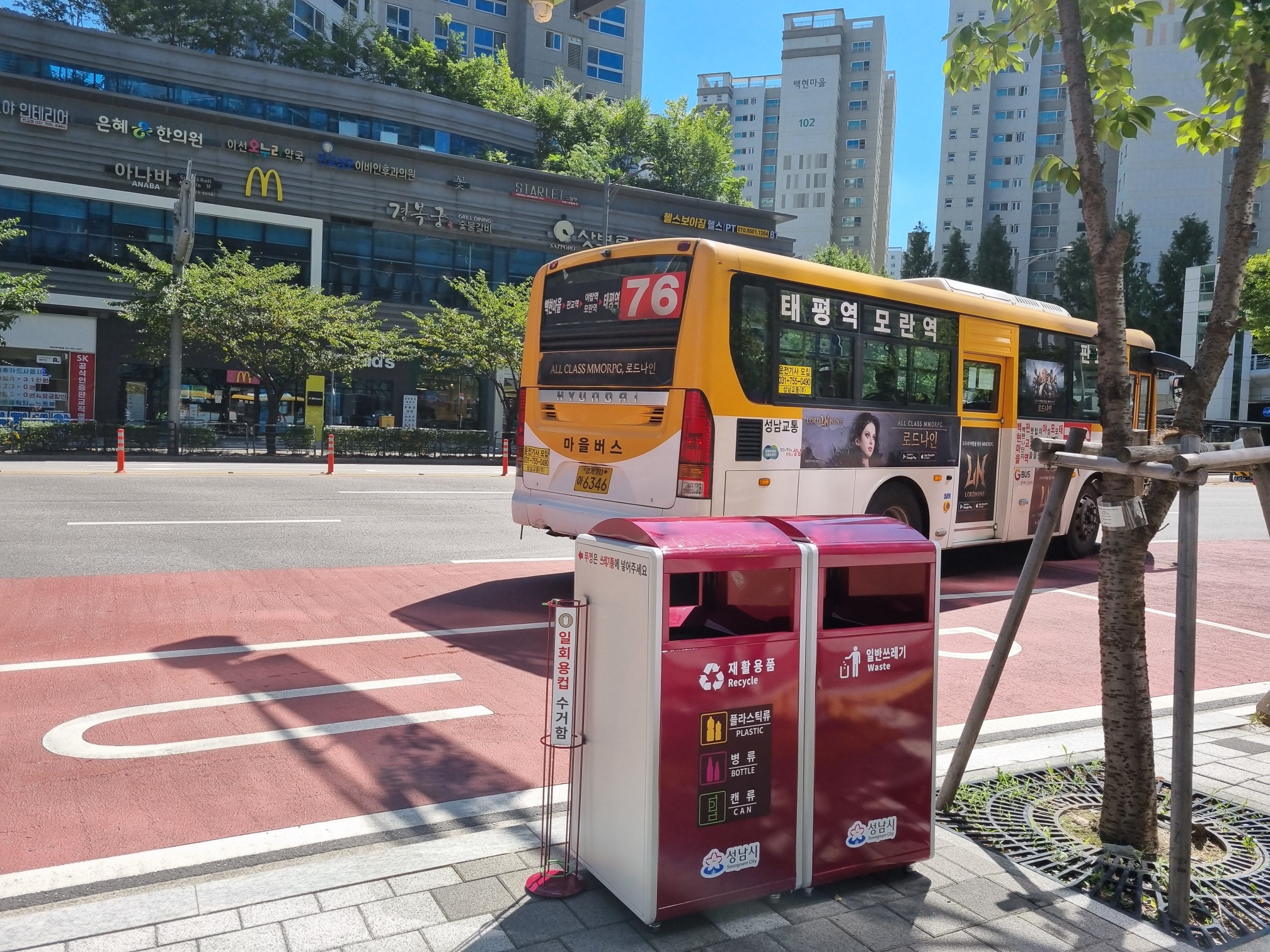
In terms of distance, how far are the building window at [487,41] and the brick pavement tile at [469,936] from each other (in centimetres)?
7377

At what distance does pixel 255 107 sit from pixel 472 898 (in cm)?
4768

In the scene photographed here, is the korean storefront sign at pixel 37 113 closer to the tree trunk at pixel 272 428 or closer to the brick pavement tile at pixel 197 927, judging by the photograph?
the tree trunk at pixel 272 428

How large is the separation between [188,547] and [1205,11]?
10901 millimetres

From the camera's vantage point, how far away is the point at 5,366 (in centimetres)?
3450

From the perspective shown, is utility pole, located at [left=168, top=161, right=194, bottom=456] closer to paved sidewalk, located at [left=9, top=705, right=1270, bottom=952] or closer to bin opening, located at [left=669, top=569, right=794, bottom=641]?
bin opening, located at [left=669, top=569, right=794, bottom=641]

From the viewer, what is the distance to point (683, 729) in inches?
138

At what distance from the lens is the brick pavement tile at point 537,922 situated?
3.46 meters

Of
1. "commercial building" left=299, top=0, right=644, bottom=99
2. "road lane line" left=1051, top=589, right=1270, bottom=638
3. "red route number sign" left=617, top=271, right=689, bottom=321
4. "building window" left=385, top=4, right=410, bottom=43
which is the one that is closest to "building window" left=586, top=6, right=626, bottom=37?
"commercial building" left=299, top=0, right=644, bottom=99

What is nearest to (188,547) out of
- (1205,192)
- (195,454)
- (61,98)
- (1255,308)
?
(195,454)

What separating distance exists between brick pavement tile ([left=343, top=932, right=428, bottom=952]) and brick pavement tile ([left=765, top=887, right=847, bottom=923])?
1309 millimetres

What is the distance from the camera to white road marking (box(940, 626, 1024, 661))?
8031 millimetres

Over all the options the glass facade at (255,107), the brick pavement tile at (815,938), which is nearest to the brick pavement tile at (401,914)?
the brick pavement tile at (815,938)

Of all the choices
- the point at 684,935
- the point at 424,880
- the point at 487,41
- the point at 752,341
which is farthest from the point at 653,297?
the point at 487,41

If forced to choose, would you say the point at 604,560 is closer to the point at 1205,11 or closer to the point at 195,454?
the point at 1205,11
